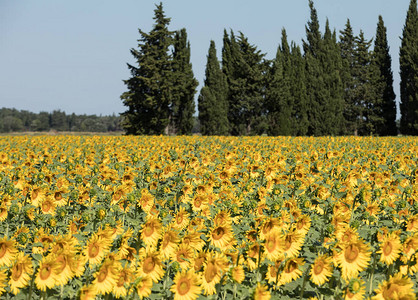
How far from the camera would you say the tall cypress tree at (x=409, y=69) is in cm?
4244

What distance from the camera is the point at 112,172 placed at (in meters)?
7.18

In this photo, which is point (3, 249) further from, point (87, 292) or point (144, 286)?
point (144, 286)

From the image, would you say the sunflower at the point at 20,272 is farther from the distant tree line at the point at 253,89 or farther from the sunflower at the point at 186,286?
the distant tree line at the point at 253,89

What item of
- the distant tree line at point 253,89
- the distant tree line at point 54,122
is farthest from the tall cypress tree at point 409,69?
the distant tree line at point 54,122

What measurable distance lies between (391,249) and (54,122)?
559ft

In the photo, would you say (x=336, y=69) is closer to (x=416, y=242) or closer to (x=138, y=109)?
(x=138, y=109)

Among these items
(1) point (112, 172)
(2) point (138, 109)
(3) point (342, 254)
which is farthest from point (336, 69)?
(3) point (342, 254)

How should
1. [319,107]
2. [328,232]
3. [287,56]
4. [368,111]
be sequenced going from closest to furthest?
[328,232]
[319,107]
[287,56]
[368,111]

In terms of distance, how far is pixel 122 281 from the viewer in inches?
103

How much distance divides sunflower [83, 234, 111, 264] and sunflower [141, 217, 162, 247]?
316 millimetres

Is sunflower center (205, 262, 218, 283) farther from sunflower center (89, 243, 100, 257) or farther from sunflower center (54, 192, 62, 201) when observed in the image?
sunflower center (54, 192, 62, 201)

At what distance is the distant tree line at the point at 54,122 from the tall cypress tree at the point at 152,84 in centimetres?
10934

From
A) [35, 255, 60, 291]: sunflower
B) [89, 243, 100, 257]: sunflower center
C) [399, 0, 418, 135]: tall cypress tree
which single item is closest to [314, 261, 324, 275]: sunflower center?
[89, 243, 100, 257]: sunflower center

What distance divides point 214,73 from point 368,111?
783 inches
